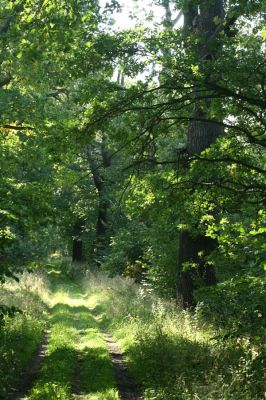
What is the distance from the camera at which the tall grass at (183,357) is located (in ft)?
24.1

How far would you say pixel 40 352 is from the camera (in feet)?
38.5

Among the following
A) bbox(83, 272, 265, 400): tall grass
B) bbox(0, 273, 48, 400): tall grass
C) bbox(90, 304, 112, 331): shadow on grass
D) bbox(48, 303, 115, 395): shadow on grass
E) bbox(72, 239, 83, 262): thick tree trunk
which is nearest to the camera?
bbox(83, 272, 265, 400): tall grass

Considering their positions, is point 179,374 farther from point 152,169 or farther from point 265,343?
point 152,169

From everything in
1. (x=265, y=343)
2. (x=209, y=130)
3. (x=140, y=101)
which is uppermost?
(x=209, y=130)

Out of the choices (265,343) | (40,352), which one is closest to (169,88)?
(265,343)

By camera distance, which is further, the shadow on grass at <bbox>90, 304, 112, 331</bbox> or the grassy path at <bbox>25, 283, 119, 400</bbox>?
the shadow on grass at <bbox>90, 304, 112, 331</bbox>

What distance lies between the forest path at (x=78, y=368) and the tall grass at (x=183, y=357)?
391 mm

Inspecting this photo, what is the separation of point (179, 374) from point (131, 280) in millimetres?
14273

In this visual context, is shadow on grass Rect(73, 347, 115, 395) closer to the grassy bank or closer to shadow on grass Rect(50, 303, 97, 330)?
the grassy bank

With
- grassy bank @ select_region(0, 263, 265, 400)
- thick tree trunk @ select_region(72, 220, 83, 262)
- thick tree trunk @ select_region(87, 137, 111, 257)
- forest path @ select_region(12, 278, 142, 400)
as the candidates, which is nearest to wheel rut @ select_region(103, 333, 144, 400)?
forest path @ select_region(12, 278, 142, 400)

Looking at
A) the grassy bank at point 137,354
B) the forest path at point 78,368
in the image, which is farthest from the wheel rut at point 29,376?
the grassy bank at point 137,354

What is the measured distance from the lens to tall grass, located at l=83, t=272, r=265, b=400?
734 centimetres

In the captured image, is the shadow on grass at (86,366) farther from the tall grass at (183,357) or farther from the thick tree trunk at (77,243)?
the thick tree trunk at (77,243)

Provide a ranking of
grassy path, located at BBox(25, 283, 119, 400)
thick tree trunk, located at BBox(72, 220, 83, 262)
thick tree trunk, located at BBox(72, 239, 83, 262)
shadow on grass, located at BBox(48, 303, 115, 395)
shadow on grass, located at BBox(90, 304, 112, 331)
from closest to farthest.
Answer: grassy path, located at BBox(25, 283, 119, 400)
shadow on grass, located at BBox(48, 303, 115, 395)
shadow on grass, located at BBox(90, 304, 112, 331)
thick tree trunk, located at BBox(72, 220, 83, 262)
thick tree trunk, located at BBox(72, 239, 83, 262)
